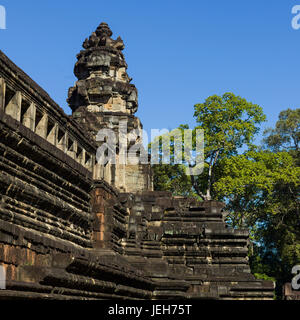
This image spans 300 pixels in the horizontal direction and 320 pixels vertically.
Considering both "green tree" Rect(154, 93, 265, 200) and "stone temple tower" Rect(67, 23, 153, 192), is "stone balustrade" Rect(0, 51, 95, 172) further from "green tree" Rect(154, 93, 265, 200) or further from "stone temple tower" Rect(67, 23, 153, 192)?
"green tree" Rect(154, 93, 265, 200)

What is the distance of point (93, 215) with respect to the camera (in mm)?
16719

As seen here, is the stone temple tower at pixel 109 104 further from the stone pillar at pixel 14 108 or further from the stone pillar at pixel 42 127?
the stone pillar at pixel 14 108

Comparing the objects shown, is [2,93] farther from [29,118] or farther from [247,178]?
[247,178]

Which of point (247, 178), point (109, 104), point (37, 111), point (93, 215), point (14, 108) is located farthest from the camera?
point (247, 178)

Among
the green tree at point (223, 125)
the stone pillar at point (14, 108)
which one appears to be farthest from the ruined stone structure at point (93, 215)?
the green tree at point (223, 125)

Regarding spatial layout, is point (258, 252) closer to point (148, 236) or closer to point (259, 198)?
point (259, 198)

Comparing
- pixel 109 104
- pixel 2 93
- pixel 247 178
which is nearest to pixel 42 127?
pixel 2 93

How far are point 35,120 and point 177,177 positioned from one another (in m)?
26.0

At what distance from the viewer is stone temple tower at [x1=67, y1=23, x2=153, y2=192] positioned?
70.4 feet

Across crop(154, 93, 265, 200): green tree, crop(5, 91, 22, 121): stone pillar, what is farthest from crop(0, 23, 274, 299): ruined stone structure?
crop(154, 93, 265, 200): green tree

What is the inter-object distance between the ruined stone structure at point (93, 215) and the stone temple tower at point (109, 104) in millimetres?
44

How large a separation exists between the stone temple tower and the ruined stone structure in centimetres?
4

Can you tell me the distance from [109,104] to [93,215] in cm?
803

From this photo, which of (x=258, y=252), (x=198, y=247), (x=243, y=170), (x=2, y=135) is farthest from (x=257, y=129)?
(x=2, y=135)
